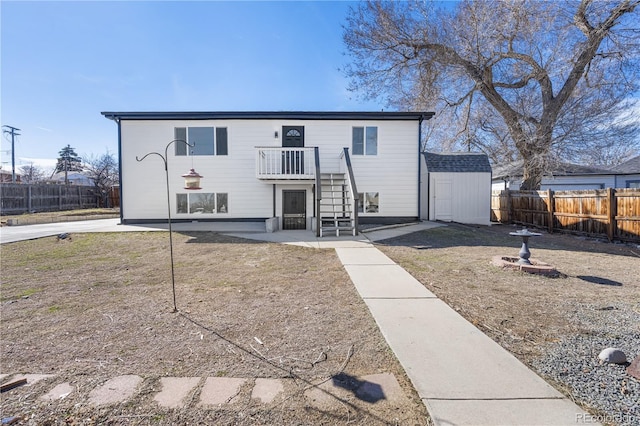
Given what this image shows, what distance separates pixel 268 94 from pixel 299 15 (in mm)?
5595

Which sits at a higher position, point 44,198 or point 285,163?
point 285,163

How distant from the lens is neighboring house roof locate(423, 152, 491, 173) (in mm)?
13336

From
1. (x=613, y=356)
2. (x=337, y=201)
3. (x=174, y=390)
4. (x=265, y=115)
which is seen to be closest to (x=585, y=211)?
(x=337, y=201)

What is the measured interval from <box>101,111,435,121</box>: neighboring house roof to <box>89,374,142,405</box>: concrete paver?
10875mm

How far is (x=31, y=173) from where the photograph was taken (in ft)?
106

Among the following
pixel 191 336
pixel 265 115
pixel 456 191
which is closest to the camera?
pixel 191 336

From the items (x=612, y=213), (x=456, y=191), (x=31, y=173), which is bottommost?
(x=612, y=213)

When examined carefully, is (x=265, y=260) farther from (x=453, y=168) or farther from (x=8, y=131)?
(x=8, y=131)

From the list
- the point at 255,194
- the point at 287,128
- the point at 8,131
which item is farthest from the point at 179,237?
the point at 8,131

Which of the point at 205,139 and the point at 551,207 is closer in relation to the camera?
the point at 551,207

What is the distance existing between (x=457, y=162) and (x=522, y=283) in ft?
33.0

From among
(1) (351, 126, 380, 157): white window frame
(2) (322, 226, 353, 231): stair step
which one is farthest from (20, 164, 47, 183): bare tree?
(2) (322, 226, 353, 231): stair step

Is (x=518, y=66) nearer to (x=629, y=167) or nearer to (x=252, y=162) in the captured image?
(x=629, y=167)

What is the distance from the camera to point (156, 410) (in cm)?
190
